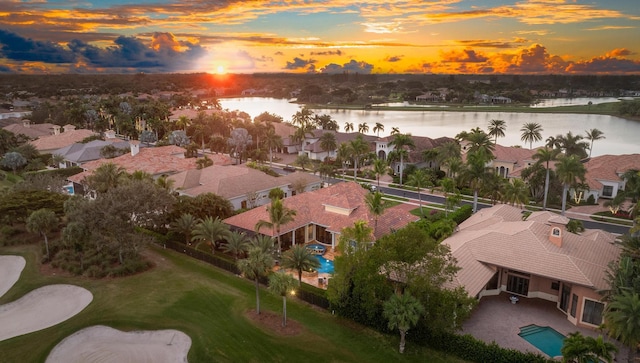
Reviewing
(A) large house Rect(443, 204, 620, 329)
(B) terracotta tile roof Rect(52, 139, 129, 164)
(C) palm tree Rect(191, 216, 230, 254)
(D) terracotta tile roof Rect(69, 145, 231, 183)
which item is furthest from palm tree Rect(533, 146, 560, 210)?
(B) terracotta tile roof Rect(52, 139, 129, 164)

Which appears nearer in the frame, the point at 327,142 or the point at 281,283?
the point at 281,283

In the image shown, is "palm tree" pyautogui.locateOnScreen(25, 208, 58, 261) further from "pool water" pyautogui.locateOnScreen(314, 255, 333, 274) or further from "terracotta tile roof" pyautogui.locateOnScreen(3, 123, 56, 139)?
"terracotta tile roof" pyautogui.locateOnScreen(3, 123, 56, 139)

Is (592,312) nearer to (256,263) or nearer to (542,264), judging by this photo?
(542,264)

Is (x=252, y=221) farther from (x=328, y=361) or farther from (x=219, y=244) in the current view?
(x=328, y=361)

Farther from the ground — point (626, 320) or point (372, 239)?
point (626, 320)

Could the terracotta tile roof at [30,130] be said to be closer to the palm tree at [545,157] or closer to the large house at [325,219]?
the large house at [325,219]

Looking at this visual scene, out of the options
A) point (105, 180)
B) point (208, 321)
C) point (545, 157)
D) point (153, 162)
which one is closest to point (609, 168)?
point (545, 157)

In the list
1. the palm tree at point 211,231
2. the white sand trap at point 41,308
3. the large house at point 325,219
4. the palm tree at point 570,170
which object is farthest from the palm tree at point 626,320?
the white sand trap at point 41,308
